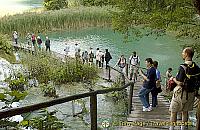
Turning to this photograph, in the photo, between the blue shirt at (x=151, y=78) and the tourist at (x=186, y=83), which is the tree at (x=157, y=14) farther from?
the tourist at (x=186, y=83)

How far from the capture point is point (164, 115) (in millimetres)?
7477

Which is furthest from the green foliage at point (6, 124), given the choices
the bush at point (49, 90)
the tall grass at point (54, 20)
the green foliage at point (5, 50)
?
the tall grass at point (54, 20)

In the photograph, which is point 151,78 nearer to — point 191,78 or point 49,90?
point 191,78

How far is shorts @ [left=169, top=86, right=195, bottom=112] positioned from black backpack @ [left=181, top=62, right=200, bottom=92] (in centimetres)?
9

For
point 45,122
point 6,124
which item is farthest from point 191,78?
point 6,124

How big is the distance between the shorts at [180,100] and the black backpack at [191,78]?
87 mm

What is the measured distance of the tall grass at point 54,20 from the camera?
31.3 m

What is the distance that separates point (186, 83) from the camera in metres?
4.92

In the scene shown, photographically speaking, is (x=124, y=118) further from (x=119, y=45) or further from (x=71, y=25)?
(x=71, y=25)

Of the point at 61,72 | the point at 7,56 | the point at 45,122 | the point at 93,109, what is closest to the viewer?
the point at 45,122

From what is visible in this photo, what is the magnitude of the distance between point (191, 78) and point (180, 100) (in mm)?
379

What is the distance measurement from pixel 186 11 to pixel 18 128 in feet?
31.1

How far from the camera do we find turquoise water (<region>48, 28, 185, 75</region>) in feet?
83.7

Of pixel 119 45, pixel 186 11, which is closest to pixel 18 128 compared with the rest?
pixel 186 11
